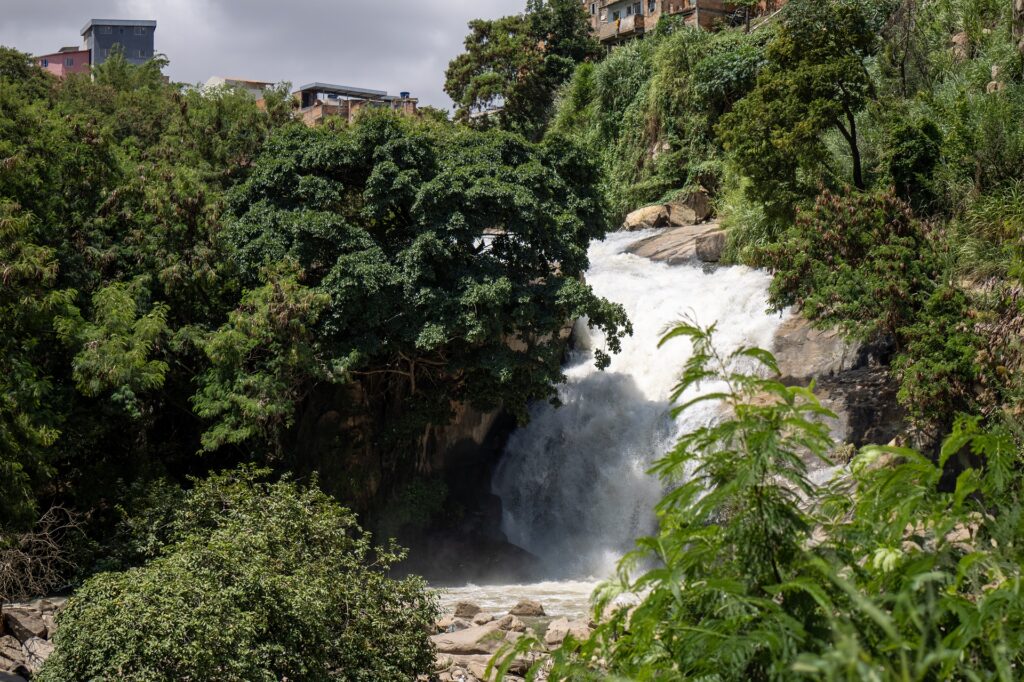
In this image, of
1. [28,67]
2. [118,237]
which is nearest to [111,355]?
[118,237]

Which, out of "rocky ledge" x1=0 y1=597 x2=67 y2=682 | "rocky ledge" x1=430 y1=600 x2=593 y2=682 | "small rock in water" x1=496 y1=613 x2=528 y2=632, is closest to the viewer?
"rocky ledge" x1=0 y1=597 x2=67 y2=682

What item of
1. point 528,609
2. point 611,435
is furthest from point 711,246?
point 528,609

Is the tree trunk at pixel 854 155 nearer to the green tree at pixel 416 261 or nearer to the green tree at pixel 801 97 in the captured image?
the green tree at pixel 801 97

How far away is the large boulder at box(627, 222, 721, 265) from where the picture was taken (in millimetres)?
32125

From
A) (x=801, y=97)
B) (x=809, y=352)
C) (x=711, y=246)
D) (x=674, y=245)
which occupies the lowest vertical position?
(x=809, y=352)

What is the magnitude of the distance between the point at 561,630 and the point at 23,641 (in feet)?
27.3

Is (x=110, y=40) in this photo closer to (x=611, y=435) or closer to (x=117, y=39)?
(x=117, y=39)

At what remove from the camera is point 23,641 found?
53.9 feet

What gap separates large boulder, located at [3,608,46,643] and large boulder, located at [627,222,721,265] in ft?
66.5

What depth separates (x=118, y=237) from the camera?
2425 cm

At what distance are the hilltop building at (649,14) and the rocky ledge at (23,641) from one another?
118ft

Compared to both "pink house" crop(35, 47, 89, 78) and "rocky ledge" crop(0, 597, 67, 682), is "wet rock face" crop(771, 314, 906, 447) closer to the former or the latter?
"rocky ledge" crop(0, 597, 67, 682)

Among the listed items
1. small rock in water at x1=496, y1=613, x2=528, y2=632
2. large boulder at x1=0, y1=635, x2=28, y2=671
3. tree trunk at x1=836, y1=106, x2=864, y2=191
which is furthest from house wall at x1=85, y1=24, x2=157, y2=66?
large boulder at x1=0, y1=635, x2=28, y2=671

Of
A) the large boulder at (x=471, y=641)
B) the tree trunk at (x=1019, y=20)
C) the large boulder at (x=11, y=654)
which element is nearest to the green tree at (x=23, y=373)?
the large boulder at (x=11, y=654)
